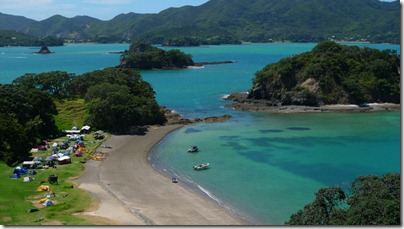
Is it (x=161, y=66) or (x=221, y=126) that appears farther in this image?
(x=161, y=66)

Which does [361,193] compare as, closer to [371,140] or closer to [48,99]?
[371,140]

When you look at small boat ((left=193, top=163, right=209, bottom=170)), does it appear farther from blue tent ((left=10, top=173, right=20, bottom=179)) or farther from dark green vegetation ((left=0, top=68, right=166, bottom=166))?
dark green vegetation ((left=0, top=68, right=166, bottom=166))

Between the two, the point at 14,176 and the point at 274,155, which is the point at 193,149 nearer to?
the point at 274,155

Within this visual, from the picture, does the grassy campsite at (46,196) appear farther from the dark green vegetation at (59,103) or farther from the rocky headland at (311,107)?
the rocky headland at (311,107)

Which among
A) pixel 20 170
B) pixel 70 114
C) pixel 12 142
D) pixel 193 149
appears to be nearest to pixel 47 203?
pixel 20 170

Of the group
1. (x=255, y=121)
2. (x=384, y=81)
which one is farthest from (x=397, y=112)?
(x=255, y=121)

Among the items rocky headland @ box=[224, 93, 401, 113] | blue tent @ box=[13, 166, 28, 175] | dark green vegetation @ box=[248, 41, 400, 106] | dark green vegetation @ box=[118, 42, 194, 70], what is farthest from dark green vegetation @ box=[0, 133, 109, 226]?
dark green vegetation @ box=[118, 42, 194, 70]

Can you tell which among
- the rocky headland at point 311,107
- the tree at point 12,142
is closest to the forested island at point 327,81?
the rocky headland at point 311,107
